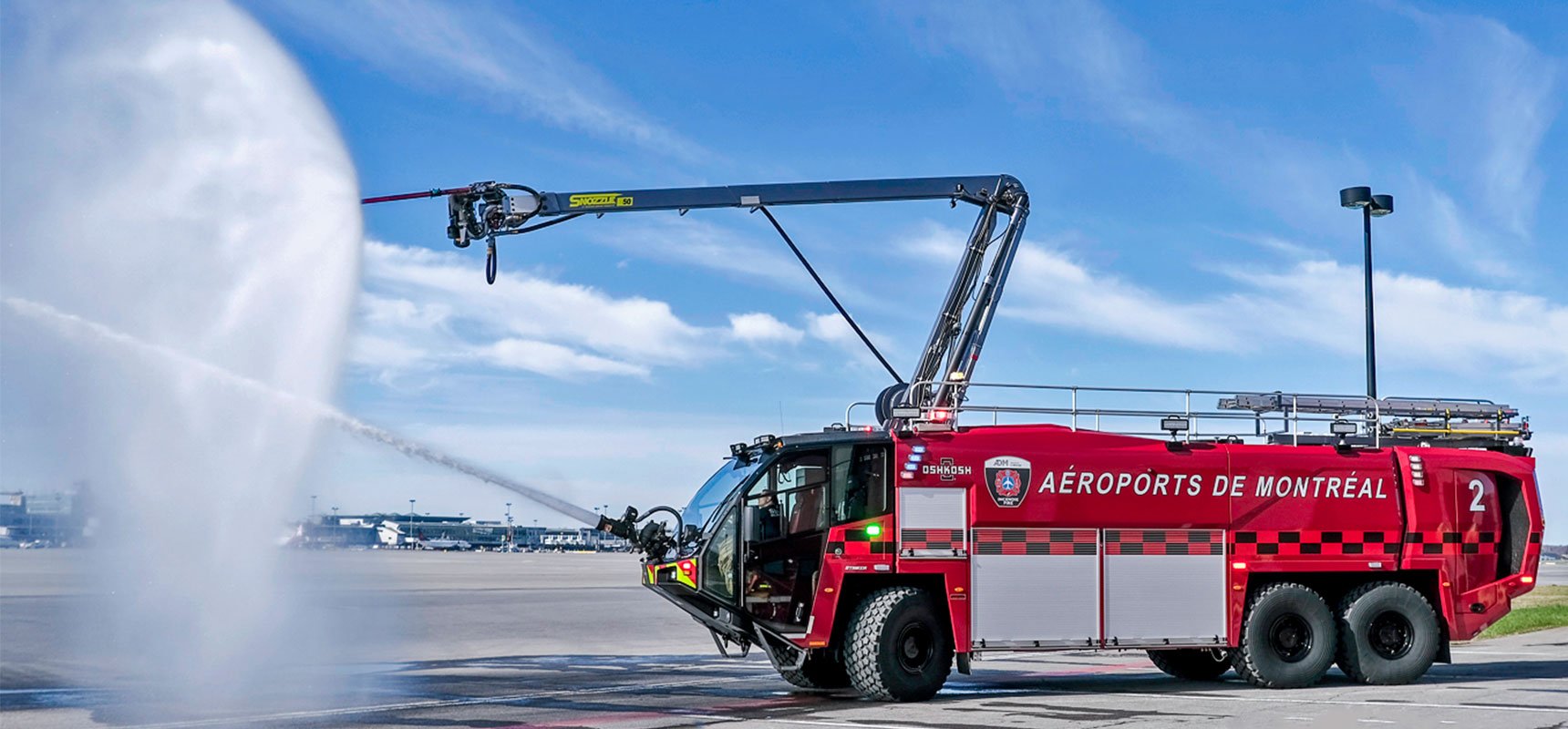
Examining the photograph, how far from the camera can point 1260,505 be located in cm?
1645

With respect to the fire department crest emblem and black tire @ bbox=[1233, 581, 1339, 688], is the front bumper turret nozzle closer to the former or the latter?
the fire department crest emblem

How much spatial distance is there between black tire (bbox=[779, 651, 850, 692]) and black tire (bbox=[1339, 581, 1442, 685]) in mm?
5924

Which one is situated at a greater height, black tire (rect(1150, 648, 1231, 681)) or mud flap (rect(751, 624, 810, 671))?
mud flap (rect(751, 624, 810, 671))

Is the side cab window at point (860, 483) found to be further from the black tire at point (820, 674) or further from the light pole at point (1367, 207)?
the light pole at point (1367, 207)

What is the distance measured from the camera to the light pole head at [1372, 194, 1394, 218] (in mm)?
24641

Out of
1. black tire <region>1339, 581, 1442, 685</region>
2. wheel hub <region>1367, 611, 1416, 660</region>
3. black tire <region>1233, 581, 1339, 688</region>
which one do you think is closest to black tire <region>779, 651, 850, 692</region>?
black tire <region>1233, 581, 1339, 688</region>

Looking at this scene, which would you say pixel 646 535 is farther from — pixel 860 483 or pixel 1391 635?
pixel 1391 635

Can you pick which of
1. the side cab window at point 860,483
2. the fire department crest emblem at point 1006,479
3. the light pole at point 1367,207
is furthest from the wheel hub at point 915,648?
the light pole at point 1367,207

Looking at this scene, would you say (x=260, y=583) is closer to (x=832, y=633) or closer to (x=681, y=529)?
(x=681, y=529)

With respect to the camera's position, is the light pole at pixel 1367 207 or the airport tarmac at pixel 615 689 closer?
the airport tarmac at pixel 615 689

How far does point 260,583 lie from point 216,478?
1568 millimetres

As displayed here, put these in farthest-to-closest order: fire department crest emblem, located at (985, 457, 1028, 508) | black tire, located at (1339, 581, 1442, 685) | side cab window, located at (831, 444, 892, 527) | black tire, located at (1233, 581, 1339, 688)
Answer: black tire, located at (1339, 581, 1442, 685) < black tire, located at (1233, 581, 1339, 688) < fire department crest emblem, located at (985, 457, 1028, 508) < side cab window, located at (831, 444, 892, 527)

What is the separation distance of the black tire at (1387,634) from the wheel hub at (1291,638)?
544 mm

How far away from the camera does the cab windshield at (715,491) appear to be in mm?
15273
